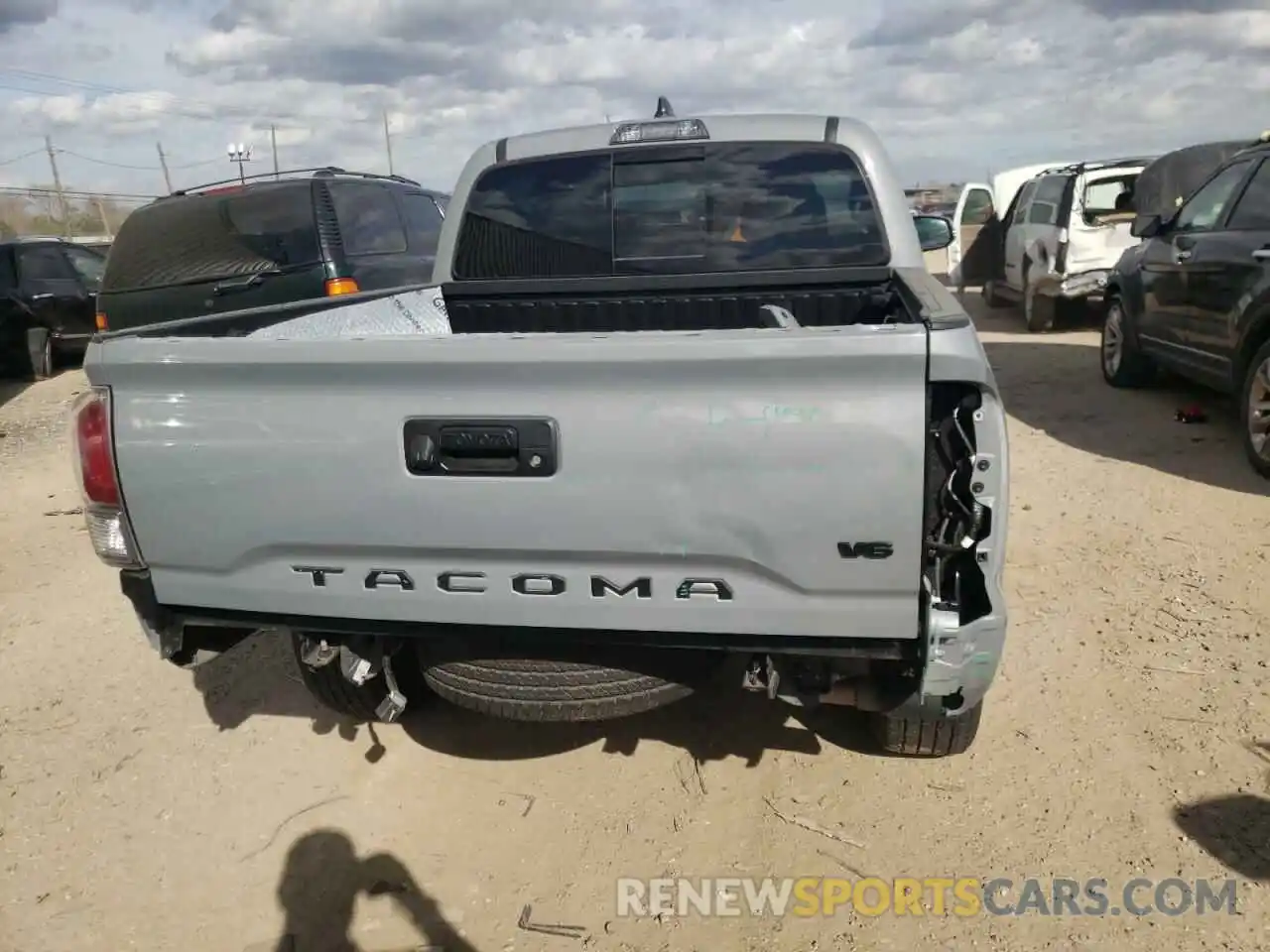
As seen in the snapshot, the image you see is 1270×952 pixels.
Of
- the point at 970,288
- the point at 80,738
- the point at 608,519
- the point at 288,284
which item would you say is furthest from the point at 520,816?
the point at 970,288

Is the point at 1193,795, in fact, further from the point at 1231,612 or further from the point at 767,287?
the point at 767,287

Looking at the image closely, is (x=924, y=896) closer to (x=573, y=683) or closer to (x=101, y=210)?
(x=573, y=683)

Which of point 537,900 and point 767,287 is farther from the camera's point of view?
point 767,287

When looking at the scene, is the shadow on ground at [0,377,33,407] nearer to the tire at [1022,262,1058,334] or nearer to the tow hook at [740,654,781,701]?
the tow hook at [740,654,781,701]

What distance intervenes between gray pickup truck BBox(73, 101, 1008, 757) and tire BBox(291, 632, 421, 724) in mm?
439

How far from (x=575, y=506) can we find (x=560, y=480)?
7cm

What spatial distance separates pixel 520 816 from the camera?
121 inches

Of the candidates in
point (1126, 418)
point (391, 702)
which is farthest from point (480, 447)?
point (1126, 418)

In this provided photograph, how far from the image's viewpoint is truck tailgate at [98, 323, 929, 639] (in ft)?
6.95

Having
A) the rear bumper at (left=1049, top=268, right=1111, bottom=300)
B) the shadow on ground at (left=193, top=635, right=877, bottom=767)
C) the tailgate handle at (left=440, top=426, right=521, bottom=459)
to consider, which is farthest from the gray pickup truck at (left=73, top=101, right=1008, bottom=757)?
the rear bumper at (left=1049, top=268, right=1111, bottom=300)

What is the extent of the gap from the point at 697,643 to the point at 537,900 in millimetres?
947

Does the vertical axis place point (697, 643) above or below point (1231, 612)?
above

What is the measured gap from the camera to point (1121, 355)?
7871 mm

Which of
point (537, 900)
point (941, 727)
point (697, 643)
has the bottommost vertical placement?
point (537, 900)
